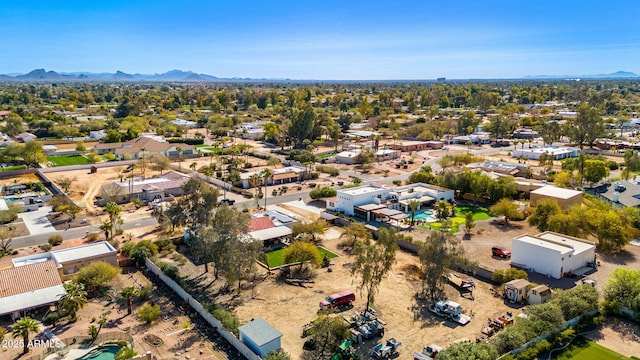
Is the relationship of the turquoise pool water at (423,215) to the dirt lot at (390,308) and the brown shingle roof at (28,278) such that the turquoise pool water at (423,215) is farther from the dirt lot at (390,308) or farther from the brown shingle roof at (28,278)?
the brown shingle roof at (28,278)

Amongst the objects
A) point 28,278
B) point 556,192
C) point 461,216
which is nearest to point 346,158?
point 461,216

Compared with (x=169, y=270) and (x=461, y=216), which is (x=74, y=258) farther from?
(x=461, y=216)

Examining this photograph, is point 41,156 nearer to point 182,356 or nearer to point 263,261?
point 263,261

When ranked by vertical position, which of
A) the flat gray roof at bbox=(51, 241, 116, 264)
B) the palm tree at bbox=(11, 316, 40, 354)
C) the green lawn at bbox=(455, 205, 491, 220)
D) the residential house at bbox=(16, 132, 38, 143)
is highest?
the palm tree at bbox=(11, 316, 40, 354)

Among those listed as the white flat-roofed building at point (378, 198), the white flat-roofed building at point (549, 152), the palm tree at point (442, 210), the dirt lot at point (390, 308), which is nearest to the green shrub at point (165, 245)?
the dirt lot at point (390, 308)

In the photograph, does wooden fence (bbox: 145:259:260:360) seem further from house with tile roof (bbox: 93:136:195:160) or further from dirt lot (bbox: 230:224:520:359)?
house with tile roof (bbox: 93:136:195:160)

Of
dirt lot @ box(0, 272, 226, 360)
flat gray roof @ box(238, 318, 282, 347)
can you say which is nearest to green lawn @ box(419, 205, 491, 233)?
flat gray roof @ box(238, 318, 282, 347)
